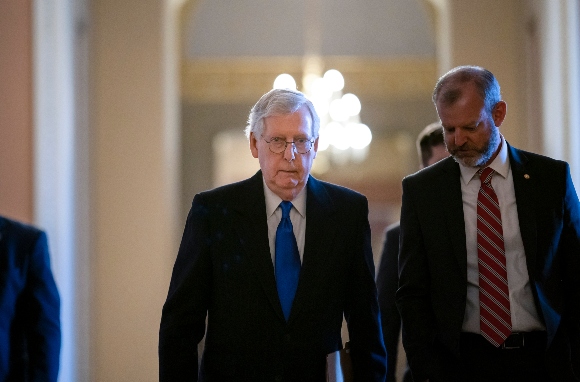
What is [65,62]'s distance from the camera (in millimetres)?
7957

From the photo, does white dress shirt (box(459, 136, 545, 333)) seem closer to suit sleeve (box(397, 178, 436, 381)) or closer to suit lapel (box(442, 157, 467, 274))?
suit lapel (box(442, 157, 467, 274))

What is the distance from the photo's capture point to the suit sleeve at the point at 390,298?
408cm

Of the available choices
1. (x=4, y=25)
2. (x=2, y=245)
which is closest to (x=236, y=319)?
(x=2, y=245)

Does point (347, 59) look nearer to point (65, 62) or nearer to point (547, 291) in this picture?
point (65, 62)

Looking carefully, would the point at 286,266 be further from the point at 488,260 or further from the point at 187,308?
the point at 488,260

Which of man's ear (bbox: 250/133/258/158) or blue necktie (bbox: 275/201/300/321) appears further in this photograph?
man's ear (bbox: 250/133/258/158)

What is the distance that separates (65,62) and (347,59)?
7.98 metres

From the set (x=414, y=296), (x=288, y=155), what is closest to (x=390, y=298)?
(x=414, y=296)

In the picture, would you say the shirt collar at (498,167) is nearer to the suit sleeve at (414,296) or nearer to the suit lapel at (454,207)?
the suit lapel at (454,207)

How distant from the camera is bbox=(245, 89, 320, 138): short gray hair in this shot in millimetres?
3217

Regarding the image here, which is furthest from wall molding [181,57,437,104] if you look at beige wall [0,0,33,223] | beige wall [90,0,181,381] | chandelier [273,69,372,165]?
beige wall [0,0,33,223]

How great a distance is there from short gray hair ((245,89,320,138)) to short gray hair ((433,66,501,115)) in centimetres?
46

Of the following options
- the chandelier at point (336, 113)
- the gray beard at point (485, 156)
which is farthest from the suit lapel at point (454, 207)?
the chandelier at point (336, 113)

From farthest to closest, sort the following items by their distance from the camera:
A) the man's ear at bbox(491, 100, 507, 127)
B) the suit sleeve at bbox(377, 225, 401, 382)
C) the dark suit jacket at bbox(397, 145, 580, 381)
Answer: the suit sleeve at bbox(377, 225, 401, 382) → the man's ear at bbox(491, 100, 507, 127) → the dark suit jacket at bbox(397, 145, 580, 381)
